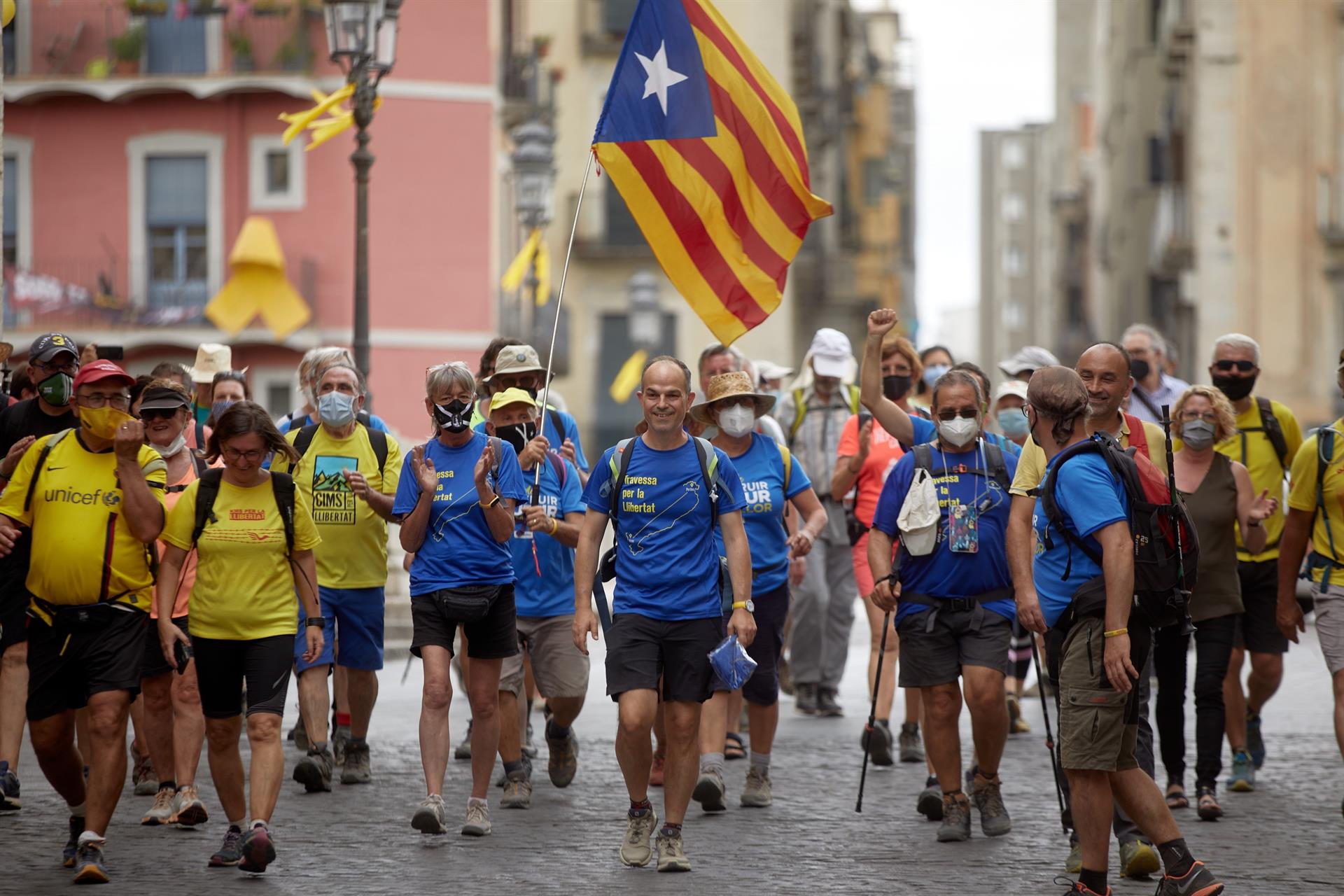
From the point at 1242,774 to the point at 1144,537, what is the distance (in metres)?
3.52

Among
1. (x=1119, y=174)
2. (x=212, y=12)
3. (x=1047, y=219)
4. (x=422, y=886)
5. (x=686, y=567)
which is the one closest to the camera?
(x=422, y=886)

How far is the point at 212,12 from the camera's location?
34.2 m

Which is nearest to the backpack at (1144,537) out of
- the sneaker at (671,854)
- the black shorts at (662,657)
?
the black shorts at (662,657)

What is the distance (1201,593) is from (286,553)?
4.22 metres

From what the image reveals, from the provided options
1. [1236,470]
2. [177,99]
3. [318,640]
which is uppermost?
[177,99]

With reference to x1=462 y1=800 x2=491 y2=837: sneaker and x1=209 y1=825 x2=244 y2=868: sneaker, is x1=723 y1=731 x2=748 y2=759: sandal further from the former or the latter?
x1=209 y1=825 x2=244 y2=868: sneaker

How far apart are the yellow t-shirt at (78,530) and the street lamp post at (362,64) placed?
6.93 m

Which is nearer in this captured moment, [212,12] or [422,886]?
[422,886]

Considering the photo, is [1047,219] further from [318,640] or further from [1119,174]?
[318,640]

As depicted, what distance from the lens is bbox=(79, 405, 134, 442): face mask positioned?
8445mm

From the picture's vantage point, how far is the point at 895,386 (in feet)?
39.1

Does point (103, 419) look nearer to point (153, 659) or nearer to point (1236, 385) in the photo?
point (153, 659)

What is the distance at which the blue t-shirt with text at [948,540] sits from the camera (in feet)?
30.1

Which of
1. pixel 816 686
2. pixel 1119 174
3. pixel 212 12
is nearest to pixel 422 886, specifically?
pixel 816 686
